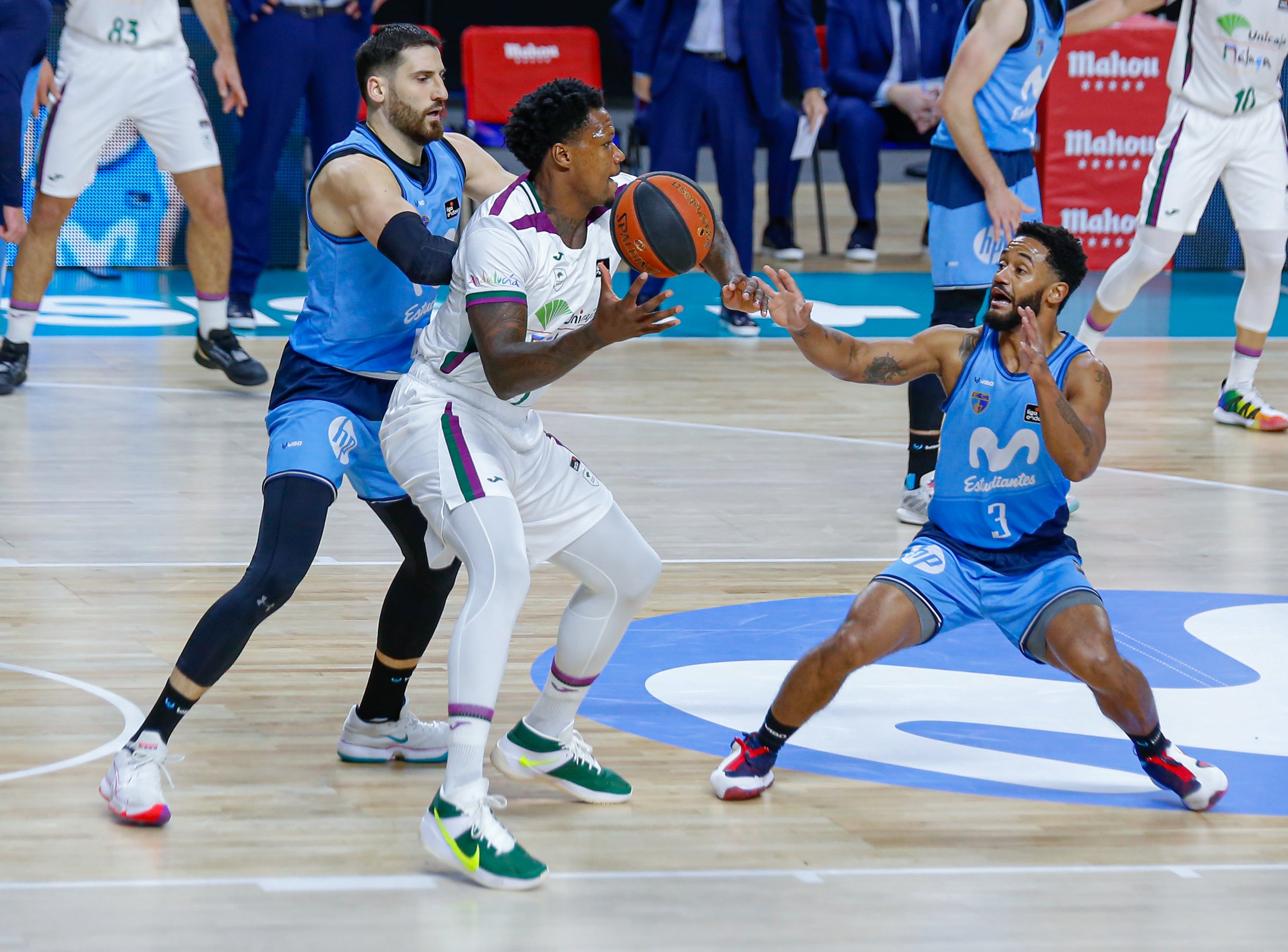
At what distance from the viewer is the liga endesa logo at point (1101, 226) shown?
46.5ft

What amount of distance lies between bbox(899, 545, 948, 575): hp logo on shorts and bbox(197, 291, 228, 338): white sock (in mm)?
5646

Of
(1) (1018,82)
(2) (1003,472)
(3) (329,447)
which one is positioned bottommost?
(2) (1003,472)

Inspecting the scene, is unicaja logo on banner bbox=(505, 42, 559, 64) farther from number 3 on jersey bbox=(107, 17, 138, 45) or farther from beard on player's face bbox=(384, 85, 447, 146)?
beard on player's face bbox=(384, 85, 447, 146)

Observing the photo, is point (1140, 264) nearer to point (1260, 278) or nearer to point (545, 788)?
point (1260, 278)

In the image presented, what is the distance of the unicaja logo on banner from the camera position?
14680 mm

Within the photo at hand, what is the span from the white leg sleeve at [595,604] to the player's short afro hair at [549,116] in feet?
2.64

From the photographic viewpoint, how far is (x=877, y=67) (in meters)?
14.6

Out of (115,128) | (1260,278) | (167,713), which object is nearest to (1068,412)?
(167,713)

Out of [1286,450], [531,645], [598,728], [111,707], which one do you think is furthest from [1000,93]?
[111,707]

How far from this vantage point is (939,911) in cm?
381

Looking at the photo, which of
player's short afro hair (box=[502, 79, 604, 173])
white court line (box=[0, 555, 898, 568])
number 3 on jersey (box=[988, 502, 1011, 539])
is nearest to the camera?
player's short afro hair (box=[502, 79, 604, 173])

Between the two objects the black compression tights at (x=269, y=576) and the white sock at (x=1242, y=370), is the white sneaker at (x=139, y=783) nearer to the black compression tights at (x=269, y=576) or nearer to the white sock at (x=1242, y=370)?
the black compression tights at (x=269, y=576)

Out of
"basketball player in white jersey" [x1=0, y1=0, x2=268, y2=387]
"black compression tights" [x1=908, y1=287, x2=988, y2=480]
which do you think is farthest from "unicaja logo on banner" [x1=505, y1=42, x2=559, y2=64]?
"black compression tights" [x1=908, y1=287, x2=988, y2=480]

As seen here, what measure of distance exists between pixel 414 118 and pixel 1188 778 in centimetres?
232
